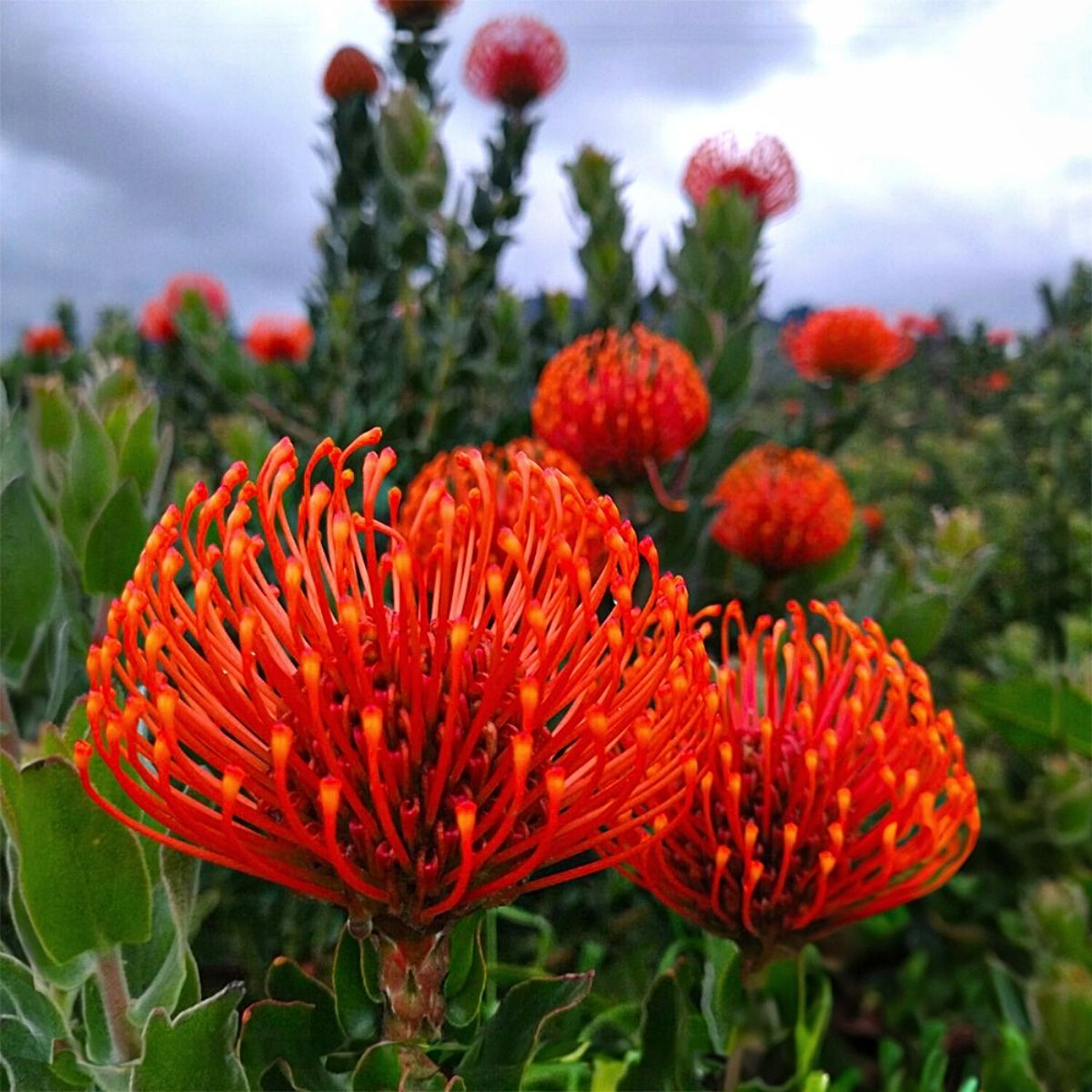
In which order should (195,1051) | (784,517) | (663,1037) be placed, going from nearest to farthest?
(195,1051)
(663,1037)
(784,517)

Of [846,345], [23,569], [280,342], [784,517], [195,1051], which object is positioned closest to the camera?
[195,1051]

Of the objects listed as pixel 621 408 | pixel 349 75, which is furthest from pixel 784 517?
pixel 349 75

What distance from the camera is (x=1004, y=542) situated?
6.92ft

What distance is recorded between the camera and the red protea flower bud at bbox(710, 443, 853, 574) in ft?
3.89

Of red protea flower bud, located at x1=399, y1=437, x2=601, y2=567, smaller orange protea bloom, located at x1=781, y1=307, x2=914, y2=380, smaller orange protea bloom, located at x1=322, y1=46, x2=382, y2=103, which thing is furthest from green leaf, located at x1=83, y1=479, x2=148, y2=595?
smaller orange protea bloom, located at x1=781, y1=307, x2=914, y2=380

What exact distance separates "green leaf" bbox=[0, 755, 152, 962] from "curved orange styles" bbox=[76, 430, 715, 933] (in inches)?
1.2

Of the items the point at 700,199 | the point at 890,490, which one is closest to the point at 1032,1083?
the point at 700,199

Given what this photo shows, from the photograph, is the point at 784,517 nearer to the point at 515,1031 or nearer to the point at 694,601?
the point at 694,601

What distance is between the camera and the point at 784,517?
1.18m

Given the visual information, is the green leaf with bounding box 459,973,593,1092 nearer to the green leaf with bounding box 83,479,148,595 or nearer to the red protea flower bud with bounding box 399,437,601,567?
the red protea flower bud with bounding box 399,437,601,567

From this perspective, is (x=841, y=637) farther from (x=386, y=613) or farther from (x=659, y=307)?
(x=659, y=307)

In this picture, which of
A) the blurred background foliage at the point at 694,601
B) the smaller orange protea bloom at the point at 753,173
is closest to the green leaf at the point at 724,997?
the blurred background foliage at the point at 694,601

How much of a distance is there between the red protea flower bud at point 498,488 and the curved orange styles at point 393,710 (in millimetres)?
18

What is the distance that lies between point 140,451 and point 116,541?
12 cm
